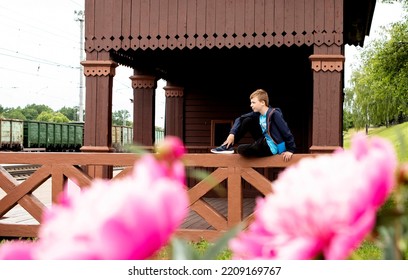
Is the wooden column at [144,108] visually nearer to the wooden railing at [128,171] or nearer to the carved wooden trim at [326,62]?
the wooden railing at [128,171]

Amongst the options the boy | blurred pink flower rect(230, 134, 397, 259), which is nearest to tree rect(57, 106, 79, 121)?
the boy

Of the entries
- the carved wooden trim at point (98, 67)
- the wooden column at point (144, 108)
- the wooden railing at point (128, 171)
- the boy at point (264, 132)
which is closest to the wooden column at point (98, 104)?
the carved wooden trim at point (98, 67)

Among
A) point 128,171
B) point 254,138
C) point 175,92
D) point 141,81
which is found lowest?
point 128,171

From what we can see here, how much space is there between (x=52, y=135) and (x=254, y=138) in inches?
1356

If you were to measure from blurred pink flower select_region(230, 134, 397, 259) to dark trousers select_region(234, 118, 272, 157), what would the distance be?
4.96 meters

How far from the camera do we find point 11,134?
33781mm

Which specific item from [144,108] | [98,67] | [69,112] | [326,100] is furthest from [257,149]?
[69,112]

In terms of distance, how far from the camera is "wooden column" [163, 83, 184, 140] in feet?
43.3

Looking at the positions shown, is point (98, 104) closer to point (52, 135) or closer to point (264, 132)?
point (264, 132)

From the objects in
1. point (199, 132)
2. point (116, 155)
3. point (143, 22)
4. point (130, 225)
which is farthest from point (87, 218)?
point (199, 132)

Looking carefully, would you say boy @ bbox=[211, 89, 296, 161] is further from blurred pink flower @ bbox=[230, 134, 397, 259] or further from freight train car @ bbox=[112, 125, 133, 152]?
freight train car @ bbox=[112, 125, 133, 152]

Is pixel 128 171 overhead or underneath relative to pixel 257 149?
underneath

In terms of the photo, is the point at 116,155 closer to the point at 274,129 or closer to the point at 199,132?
the point at 274,129

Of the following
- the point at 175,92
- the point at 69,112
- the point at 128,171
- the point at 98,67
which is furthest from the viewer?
the point at 69,112
